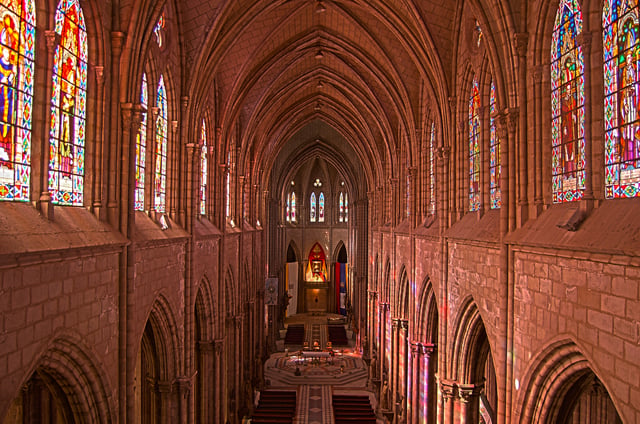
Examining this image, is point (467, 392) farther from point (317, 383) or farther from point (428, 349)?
point (317, 383)

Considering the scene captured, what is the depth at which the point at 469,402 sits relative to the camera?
51.1ft

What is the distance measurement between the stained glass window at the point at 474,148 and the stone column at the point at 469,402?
5.28 metres

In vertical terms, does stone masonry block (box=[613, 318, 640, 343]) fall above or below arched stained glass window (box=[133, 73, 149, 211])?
below

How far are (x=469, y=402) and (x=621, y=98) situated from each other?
10.5 m

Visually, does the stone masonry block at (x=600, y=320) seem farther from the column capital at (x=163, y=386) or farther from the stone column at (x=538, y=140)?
the column capital at (x=163, y=386)

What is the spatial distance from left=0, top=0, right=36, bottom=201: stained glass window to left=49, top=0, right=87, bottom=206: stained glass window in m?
0.65

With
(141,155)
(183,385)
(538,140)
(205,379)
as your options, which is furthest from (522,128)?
(205,379)

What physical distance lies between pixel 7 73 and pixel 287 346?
126 feet

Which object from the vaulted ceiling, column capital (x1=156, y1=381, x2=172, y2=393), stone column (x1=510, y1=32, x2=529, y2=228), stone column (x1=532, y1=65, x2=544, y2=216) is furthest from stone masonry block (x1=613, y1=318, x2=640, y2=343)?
column capital (x1=156, y1=381, x2=172, y2=393)

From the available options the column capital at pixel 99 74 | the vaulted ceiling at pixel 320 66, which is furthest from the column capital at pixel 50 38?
the vaulted ceiling at pixel 320 66

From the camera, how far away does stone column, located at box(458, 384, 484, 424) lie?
15500 millimetres

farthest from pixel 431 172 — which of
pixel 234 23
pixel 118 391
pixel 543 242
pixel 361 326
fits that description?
pixel 361 326

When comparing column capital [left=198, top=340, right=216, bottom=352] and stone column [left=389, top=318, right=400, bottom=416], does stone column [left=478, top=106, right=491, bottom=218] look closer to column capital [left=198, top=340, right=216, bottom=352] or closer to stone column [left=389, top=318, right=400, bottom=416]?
column capital [left=198, top=340, right=216, bottom=352]

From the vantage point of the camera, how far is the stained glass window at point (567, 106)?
9.41m
